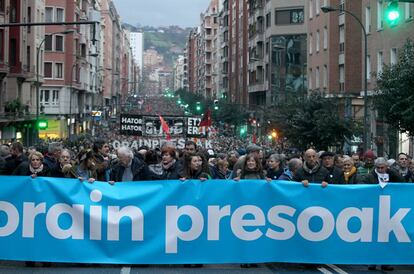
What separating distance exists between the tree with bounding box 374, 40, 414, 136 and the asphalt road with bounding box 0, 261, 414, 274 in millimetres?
14926

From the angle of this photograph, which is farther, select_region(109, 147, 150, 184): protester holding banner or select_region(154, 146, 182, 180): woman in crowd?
select_region(154, 146, 182, 180): woman in crowd

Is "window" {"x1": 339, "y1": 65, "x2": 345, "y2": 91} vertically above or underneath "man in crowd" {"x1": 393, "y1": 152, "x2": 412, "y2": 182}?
above

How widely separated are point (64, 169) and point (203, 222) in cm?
244

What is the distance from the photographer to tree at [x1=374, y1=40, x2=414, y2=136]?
82.5ft

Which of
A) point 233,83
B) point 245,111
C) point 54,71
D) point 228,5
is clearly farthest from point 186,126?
point 228,5


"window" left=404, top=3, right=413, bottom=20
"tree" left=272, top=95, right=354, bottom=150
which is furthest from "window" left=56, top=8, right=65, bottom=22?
"window" left=404, top=3, right=413, bottom=20

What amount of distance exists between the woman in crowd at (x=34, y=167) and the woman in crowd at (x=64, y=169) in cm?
15

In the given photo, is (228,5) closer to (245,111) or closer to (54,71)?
(245,111)

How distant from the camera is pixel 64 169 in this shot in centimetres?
1137

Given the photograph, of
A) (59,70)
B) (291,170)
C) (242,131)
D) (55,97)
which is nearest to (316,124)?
(291,170)

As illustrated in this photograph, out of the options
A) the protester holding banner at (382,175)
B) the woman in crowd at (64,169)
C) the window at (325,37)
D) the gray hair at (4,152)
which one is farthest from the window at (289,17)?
the woman in crowd at (64,169)

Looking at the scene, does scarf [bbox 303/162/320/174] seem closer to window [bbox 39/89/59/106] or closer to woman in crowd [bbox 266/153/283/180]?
woman in crowd [bbox 266/153/283/180]

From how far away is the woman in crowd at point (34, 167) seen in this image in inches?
446

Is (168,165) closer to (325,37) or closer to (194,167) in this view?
(194,167)
